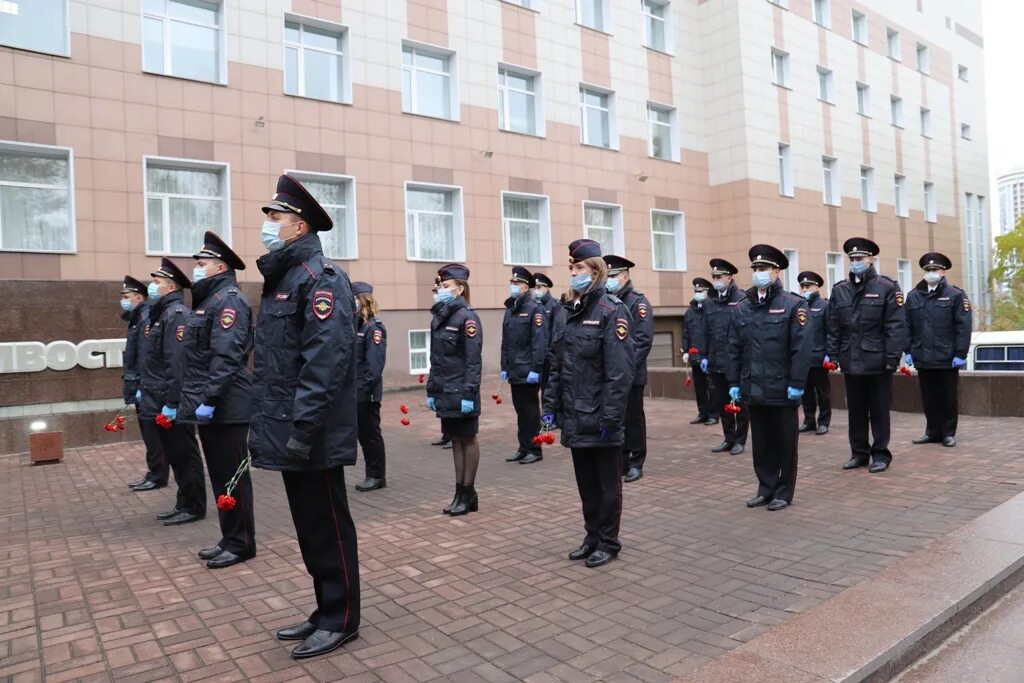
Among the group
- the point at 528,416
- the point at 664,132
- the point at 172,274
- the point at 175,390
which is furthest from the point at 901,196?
the point at 175,390

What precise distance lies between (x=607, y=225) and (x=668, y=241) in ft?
11.4

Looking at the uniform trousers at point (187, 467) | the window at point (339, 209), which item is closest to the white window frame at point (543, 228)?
the window at point (339, 209)

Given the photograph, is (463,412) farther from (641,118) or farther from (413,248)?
(641,118)

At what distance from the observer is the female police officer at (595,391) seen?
16.3ft

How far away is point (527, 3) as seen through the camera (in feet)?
74.8

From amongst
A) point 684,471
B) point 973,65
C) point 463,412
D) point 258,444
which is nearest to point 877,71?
point 973,65

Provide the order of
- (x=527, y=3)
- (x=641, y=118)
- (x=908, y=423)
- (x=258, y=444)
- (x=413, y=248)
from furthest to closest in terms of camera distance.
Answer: (x=641, y=118) < (x=527, y=3) < (x=413, y=248) < (x=908, y=423) < (x=258, y=444)

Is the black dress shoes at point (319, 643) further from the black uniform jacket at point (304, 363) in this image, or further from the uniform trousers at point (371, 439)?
the uniform trousers at point (371, 439)

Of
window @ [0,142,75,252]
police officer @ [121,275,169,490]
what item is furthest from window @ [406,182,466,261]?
police officer @ [121,275,169,490]

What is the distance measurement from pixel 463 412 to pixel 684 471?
10.0 feet

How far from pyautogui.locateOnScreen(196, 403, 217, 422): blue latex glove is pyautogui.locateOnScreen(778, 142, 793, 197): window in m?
28.1

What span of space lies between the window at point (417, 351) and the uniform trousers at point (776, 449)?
14.2m

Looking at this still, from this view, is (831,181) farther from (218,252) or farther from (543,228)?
(218,252)

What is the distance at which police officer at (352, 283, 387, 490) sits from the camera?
783cm
